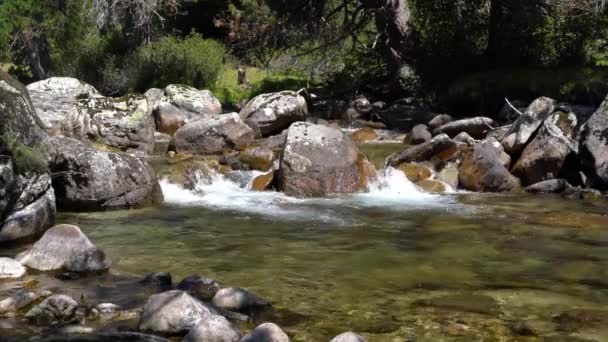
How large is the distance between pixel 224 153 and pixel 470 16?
9098 mm

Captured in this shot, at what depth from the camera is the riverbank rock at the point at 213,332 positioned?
17.7ft

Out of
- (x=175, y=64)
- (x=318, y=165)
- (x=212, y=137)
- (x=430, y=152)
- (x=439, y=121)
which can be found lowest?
(x=318, y=165)

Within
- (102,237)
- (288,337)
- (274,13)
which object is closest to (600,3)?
(274,13)

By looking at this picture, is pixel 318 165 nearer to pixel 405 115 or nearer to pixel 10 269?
pixel 10 269

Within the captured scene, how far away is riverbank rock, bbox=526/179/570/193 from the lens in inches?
500

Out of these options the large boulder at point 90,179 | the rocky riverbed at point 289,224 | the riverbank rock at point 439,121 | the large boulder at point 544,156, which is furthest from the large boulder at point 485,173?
the large boulder at point 90,179

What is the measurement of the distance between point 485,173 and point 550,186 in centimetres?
106

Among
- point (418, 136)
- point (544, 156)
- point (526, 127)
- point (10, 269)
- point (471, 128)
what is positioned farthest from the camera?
point (418, 136)

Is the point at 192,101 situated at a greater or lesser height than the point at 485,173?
greater

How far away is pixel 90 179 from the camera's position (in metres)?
11.0

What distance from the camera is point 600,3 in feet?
61.0

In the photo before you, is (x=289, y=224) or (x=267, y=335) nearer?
(x=267, y=335)

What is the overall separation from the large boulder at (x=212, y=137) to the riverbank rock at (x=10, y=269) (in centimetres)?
766

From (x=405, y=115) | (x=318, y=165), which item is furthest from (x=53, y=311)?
(x=405, y=115)
